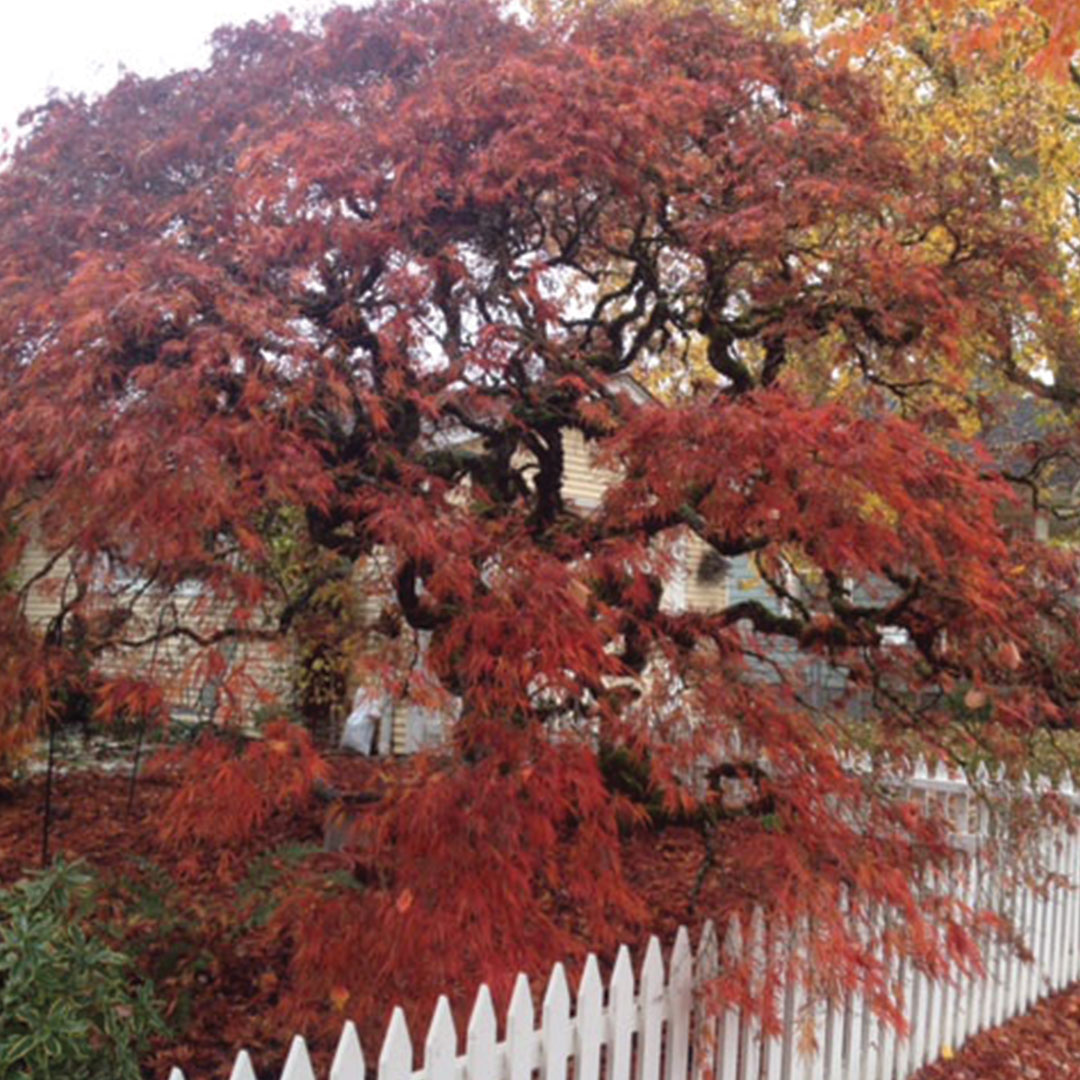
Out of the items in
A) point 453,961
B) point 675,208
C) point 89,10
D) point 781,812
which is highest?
point 89,10

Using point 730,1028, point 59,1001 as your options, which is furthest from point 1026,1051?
point 59,1001

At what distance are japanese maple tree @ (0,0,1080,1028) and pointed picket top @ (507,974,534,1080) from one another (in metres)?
0.09

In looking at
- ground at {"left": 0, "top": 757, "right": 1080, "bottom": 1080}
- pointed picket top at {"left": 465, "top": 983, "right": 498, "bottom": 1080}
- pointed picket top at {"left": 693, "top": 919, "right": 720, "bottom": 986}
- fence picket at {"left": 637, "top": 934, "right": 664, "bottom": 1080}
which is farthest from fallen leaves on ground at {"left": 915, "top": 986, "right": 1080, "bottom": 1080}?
pointed picket top at {"left": 465, "top": 983, "right": 498, "bottom": 1080}

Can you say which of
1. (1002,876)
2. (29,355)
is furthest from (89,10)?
(1002,876)

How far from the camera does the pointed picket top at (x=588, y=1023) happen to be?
310 centimetres

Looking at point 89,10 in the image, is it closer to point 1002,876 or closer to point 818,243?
point 818,243

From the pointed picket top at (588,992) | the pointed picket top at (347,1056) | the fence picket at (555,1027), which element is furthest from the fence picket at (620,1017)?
the pointed picket top at (347,1056)

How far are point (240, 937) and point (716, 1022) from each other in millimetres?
2599

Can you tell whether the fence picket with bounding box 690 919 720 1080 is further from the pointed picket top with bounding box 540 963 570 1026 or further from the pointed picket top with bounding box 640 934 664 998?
the pointed picket top with bounding box 540 963 570 1026

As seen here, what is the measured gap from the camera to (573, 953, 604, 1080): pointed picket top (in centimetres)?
310

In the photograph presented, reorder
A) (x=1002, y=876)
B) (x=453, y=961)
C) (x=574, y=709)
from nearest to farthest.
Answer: (x=453, y=961), (x=574, y=709), (x=1002, y=876)

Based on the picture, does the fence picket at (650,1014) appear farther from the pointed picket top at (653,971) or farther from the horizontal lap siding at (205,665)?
the horizontal lap siding at (205,665)

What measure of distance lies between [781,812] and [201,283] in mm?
2540

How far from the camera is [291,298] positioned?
12.4 feet
